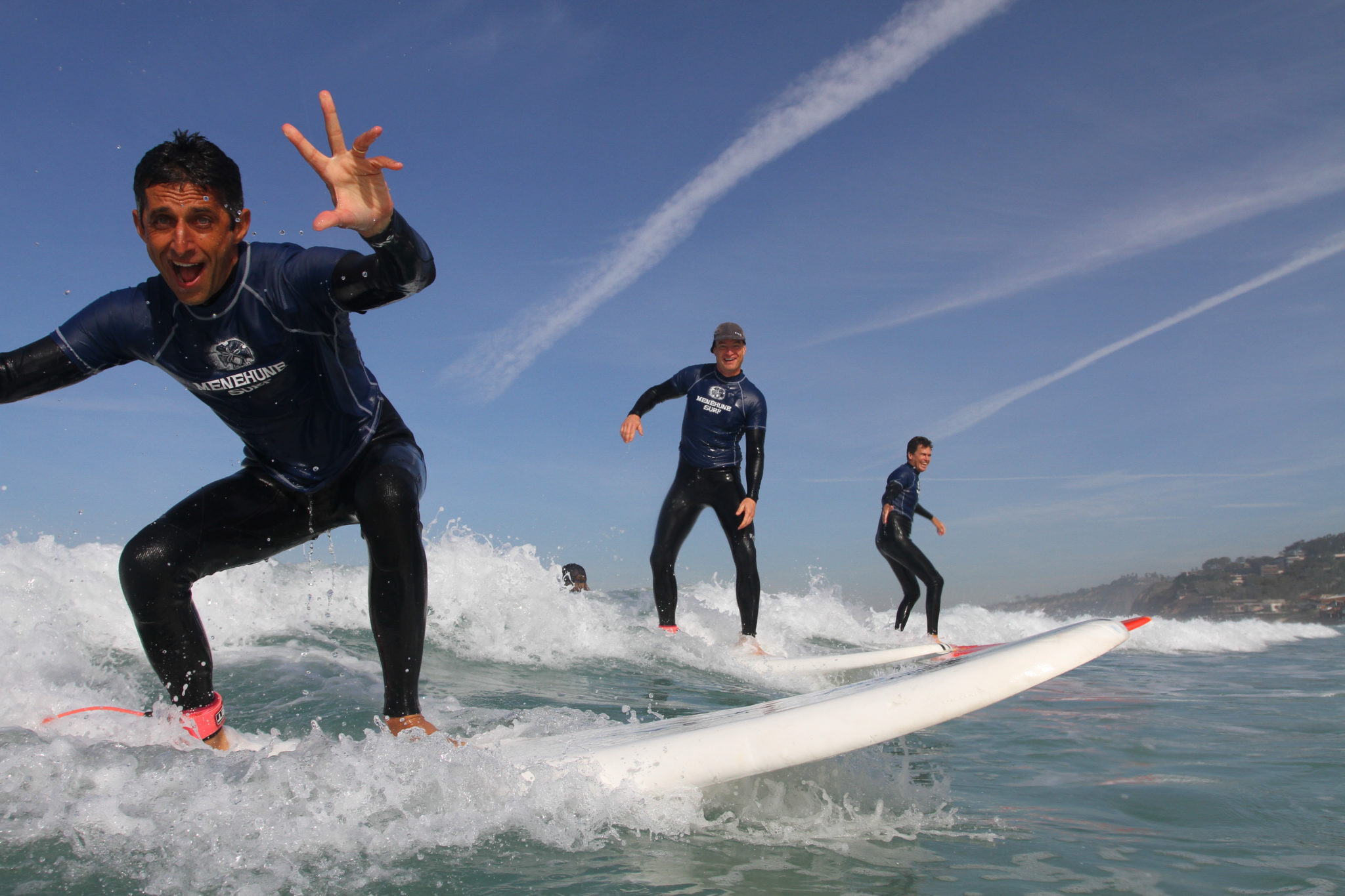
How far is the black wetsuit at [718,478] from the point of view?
624cm

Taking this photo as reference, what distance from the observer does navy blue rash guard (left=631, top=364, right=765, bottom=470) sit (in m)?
6.30

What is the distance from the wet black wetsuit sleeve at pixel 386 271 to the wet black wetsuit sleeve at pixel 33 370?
0.85 metres

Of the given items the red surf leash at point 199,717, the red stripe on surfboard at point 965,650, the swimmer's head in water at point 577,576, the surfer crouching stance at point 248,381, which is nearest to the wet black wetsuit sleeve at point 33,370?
the surfer crouching stance at point 248,381

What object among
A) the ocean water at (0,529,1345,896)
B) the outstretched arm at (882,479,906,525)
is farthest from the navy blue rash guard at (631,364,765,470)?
the outstretched arm at (882,479,906,525)

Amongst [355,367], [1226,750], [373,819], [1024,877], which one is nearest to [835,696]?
[1024,877]

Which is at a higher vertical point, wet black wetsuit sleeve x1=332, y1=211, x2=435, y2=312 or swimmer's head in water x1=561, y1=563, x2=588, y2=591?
wet black wetsuit sleeve x1=332, y1=211, x2=435, y2=312

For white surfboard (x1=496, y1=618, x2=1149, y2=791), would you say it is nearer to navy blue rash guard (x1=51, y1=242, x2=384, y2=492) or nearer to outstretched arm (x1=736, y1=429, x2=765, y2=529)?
navy blue rash guard (x1=51, y1=242, x2=384, y2=492)

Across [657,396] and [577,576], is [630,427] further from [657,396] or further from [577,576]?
[577,576]

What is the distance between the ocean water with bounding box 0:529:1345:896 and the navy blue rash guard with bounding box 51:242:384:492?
0.94 metres

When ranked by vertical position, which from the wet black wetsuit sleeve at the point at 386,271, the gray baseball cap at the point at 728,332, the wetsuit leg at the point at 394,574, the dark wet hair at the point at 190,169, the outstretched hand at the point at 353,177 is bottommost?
the wetsuit leg at the point at 394,574

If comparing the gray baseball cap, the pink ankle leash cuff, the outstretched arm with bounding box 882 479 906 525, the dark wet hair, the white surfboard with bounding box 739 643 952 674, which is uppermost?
the gray baseball cap

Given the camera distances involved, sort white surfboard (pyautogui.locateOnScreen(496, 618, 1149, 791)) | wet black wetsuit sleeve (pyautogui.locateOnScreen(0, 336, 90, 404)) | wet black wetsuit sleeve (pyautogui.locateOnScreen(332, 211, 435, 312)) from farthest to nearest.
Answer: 1. wet black wetsuit sleeve (pyautogui.locateOnScreen(0, 336, 90, 404))
2. wet black wetsuit sleeve (pyautogui.locateOnScreen(332, 211, 435, 312))
3. white surfboard (pyautogui.locateOnScreen(496, 618, 1149, 791))

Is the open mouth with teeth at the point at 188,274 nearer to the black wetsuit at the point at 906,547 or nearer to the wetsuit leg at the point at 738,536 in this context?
the wetsuit leg at the point at 738,536

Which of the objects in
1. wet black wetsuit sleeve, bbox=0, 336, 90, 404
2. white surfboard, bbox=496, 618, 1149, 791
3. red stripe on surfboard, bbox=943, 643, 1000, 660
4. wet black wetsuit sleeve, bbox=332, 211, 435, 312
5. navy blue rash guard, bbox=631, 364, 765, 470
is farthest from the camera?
navy blue rash guard, bbox=631, 364, 765, 470
